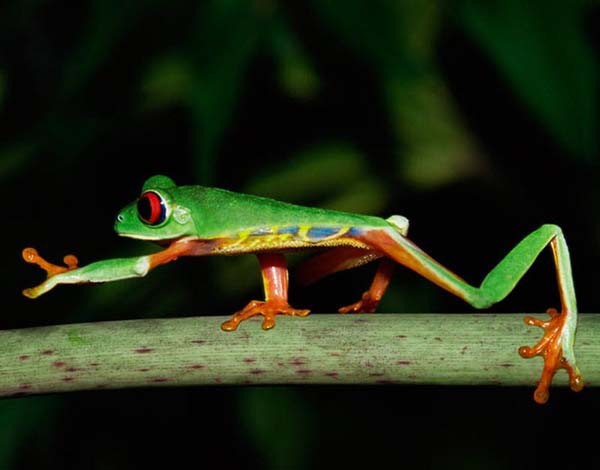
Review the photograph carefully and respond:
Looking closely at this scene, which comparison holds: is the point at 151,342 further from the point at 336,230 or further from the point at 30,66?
the point at 30,66

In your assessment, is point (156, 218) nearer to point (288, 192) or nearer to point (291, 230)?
point (291, 230)

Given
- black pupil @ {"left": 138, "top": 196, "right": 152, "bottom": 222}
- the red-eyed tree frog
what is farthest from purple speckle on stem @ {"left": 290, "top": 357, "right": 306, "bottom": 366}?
black pupil @ {"left": 138, "top": 196, "right": 152, "bottom": 222}

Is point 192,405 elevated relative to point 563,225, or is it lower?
lower

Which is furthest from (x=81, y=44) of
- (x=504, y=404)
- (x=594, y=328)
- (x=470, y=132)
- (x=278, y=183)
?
(x=504, y=404)

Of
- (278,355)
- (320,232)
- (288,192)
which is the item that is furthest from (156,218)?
(288,192)

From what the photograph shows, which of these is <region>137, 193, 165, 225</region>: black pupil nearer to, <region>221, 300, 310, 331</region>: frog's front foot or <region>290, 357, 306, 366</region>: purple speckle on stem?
<region>221, 300, 310, 331</region>: frog's front foot
